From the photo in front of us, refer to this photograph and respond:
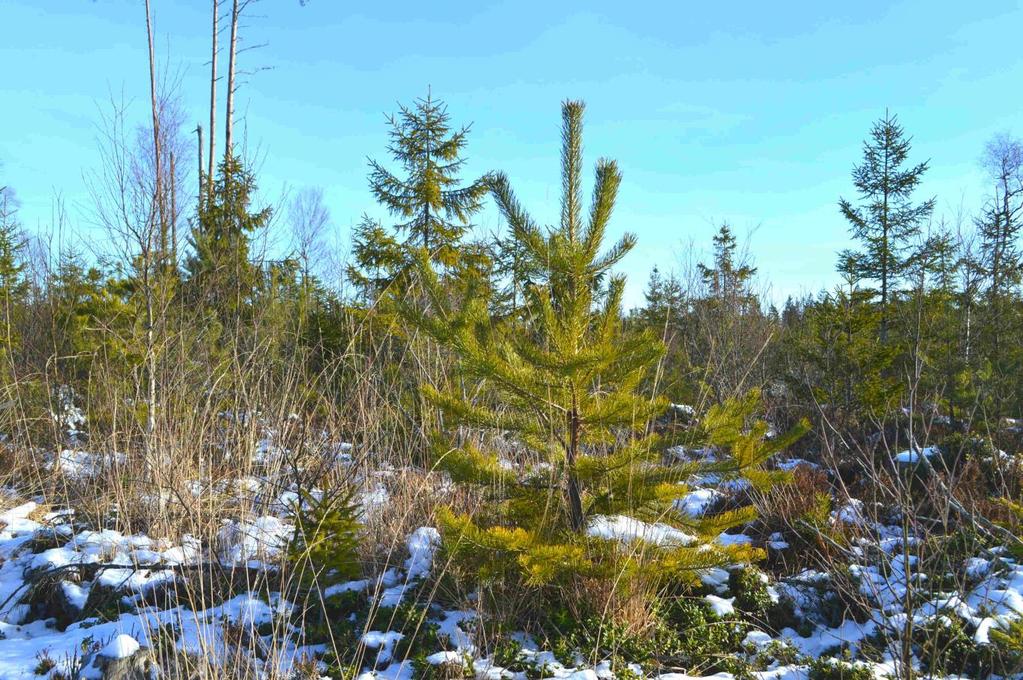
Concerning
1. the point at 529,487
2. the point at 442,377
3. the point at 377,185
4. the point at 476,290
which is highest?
the point at 377,185

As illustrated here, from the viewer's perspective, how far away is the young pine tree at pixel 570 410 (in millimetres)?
3115

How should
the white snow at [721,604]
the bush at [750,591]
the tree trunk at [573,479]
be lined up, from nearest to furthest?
the tree trunk at [573,479]
the white snow at [721,604]
the bush at [750,591]

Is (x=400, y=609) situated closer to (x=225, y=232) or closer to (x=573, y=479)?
(x=573, y=479)

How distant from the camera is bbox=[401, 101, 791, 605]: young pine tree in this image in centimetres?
312

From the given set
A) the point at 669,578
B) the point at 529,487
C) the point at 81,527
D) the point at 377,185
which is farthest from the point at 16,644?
the point at 377,185

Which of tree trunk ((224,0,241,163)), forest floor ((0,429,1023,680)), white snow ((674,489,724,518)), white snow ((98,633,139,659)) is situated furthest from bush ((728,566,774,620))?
tree trunk ((224,0,241,163))

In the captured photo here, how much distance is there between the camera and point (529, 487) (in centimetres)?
345

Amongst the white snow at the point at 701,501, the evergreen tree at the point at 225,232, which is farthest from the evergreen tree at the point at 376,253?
the white snow at the point at 701,501

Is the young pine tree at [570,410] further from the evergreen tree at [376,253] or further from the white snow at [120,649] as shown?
the evergreen tree at [376,253]

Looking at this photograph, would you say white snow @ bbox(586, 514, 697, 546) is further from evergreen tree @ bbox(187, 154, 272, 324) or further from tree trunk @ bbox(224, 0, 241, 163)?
tree trunk @ bbox(224, 0, 241, 163)

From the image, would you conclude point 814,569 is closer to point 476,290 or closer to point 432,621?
point 432,621

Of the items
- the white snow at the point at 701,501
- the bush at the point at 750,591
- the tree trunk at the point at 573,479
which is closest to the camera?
the tree trunk at the point at 573,479

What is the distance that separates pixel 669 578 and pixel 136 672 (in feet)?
8.15

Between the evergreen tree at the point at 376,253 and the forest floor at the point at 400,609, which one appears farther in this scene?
the evergreen tree at the point at 376,253
